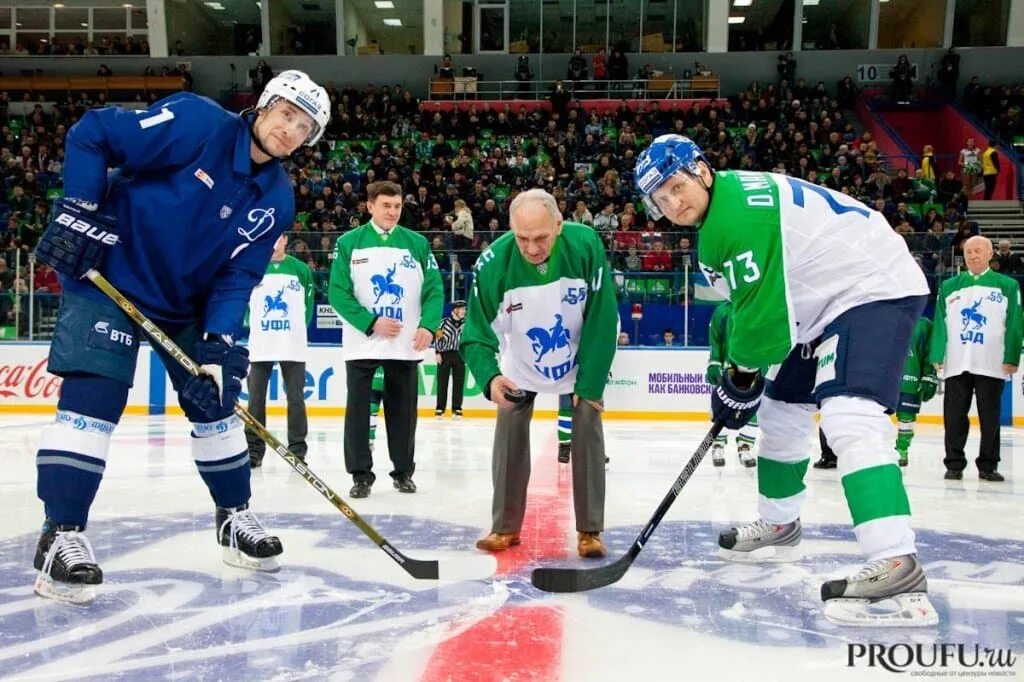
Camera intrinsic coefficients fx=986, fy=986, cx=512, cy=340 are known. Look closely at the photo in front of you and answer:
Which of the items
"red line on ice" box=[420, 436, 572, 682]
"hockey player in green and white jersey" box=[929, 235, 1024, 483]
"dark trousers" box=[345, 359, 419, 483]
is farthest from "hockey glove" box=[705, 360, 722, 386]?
"red line on ice" box=[420, 436, 572, 682]

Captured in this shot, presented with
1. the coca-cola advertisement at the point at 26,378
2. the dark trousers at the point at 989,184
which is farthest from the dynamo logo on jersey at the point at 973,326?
the dark trousers at the point at 989,184

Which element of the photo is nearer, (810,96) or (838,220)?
(838,220)

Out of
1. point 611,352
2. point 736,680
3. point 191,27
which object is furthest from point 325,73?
point 736,680

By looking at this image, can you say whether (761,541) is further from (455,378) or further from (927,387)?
(455,378)

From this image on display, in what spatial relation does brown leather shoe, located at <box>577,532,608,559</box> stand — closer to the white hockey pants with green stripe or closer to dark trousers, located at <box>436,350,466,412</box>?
the white hockey pants with green stripe

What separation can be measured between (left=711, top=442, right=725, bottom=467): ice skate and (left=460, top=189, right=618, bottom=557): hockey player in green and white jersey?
2.76 m

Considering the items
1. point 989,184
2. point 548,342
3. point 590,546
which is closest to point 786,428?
point 590,546

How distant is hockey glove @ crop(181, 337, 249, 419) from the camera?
2830 millimetres

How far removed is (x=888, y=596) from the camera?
246cm

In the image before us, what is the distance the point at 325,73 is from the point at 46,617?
19749 mm

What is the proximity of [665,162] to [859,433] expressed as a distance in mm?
902

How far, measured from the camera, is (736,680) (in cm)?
210

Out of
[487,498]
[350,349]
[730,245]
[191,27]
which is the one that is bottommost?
[487,498]

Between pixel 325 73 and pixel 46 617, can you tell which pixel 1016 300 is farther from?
pixel 325 73
